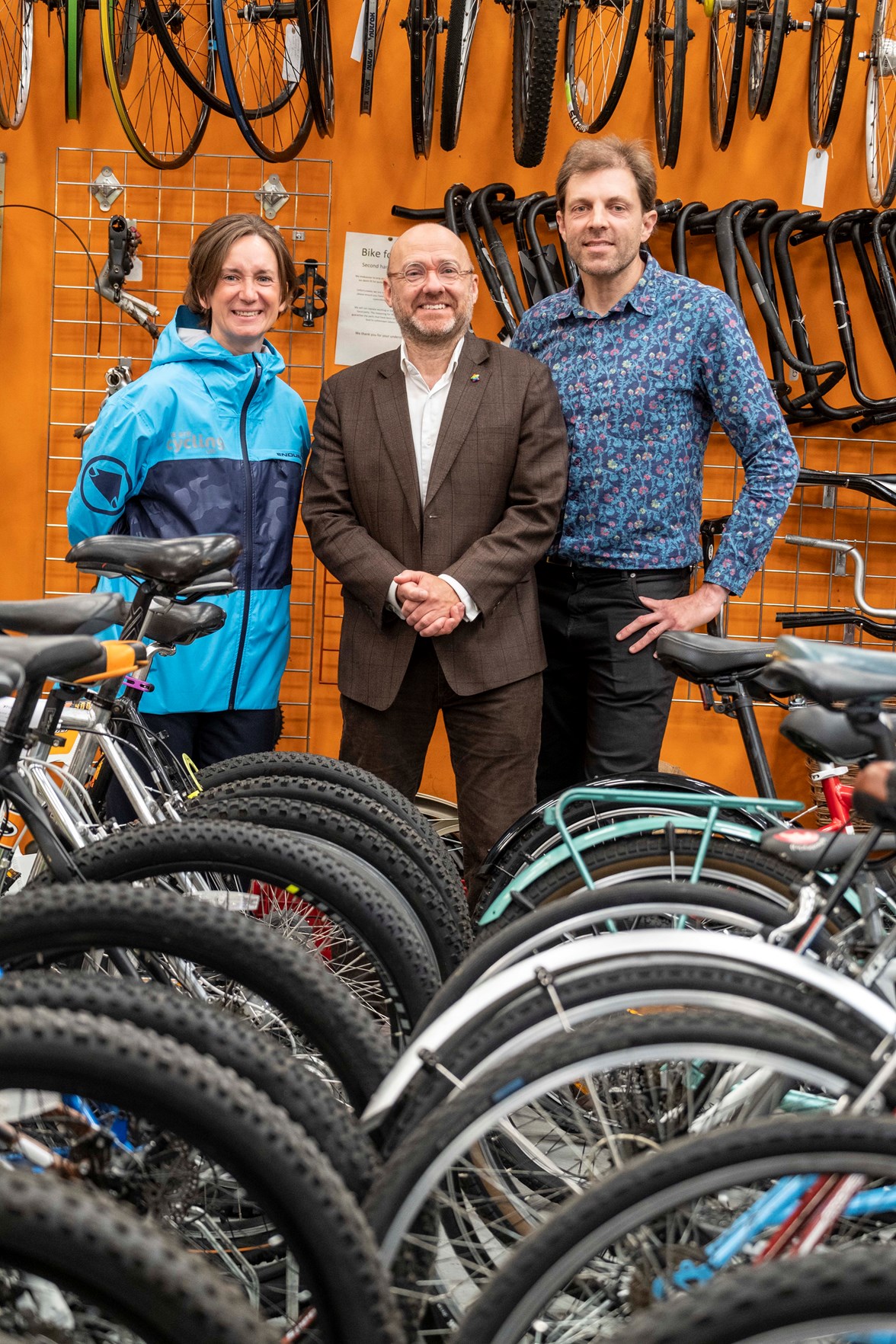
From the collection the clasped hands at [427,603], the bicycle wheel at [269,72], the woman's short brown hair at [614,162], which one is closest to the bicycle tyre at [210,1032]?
the clasped hands at [427,603]

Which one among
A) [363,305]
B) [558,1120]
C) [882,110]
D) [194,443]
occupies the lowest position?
[558,1120]

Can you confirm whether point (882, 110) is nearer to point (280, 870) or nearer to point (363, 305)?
point (363, 305)

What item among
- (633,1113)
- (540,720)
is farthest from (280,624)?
(633,1113)

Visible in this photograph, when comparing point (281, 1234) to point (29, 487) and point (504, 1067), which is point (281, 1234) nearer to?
point (504, 1067)

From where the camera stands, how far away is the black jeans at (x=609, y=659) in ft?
9.14

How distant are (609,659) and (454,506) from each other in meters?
0.49

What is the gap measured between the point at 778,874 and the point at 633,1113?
0.50 meters

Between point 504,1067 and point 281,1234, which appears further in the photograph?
point 504,1067

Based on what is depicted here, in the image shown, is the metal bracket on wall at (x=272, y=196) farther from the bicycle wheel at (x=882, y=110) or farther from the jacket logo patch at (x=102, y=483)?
the bicycle wheel at (x=882, y=110)

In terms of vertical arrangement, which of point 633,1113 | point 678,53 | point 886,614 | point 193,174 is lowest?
point 633,1113

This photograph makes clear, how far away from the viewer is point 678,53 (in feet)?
11.1

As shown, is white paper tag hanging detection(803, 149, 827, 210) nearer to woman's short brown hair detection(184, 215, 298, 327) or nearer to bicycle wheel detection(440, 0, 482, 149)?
bicycle wheel detection(440, 0, 482, 149)

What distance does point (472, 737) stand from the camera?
2.83 meters

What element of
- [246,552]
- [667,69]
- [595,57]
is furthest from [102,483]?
[667,69]
